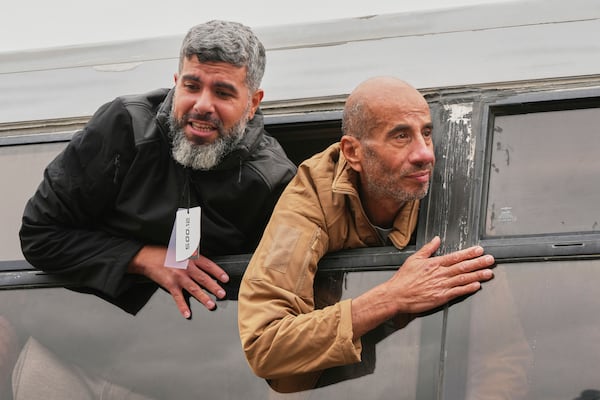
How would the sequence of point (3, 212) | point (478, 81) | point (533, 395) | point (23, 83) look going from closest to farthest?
point (533, 395), point (478, 81), point (3, 212), point (23, 83)

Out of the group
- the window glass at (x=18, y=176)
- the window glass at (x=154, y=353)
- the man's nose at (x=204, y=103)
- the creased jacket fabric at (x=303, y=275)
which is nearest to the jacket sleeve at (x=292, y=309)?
the creased jacket fabric at (x=303, y=275)

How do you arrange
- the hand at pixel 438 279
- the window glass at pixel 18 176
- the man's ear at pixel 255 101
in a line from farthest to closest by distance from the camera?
the window glass at pixel 18 176 → the man's ear at pixel 255 101 → the hand at pixel 438 279

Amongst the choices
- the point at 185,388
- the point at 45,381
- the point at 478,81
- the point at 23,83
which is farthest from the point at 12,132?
the point at 478,81

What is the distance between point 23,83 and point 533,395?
2.32 m

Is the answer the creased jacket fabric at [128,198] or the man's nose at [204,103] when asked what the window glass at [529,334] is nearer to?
the creased jacket fabric at [128,198]

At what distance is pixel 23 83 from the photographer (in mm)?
4141

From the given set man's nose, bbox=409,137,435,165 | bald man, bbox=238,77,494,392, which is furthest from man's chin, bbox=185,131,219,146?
man's nose, bbox=409,137,435,165

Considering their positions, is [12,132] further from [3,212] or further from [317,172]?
[317,172]

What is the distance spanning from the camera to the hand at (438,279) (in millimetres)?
2820

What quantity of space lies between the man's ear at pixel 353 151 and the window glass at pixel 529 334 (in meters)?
0.47

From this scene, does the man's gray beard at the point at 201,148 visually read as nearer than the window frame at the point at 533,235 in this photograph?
No

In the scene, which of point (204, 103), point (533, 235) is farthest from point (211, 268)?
point (533, 235)

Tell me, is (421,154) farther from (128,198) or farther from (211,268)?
(128,198)

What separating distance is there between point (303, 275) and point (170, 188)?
0.57 metres
